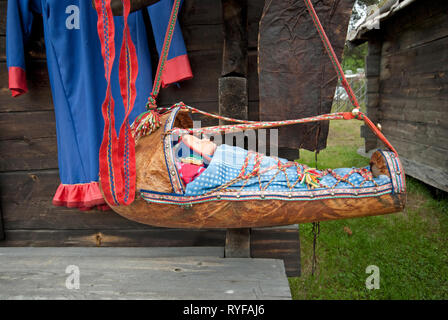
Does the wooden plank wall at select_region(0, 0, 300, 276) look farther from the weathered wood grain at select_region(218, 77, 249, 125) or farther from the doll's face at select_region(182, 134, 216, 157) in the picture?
the doll's face at select_region(182, 134, 216, 157)

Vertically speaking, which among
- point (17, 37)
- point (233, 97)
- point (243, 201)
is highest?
point (17, 37)

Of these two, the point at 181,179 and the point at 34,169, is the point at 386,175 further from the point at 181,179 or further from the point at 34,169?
the point at 34,169

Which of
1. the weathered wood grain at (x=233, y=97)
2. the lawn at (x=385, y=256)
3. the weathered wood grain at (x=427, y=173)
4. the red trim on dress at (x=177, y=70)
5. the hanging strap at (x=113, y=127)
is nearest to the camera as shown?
the hanging strap at (x=113, y=127)

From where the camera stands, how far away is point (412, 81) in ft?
13.1

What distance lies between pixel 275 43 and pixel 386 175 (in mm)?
844

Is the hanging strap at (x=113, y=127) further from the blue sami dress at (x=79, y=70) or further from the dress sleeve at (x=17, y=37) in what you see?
the dress sleeve at (x=17, y=37)

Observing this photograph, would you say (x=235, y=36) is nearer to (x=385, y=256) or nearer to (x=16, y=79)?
(x=16, y=79)

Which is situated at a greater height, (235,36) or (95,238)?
(235,36)

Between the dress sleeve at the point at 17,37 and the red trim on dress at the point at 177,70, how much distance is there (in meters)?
0.84

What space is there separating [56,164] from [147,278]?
114cm

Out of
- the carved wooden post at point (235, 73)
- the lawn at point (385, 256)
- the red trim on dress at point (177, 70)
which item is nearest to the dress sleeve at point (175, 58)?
the red trim on dress at point (177, 70)

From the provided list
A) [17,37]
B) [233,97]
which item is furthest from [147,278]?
[17,37]

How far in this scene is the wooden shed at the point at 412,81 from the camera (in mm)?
3352
